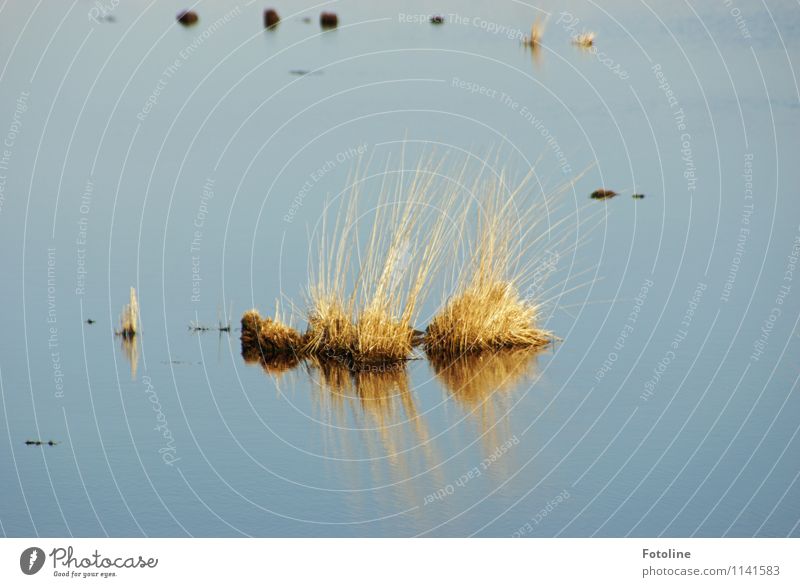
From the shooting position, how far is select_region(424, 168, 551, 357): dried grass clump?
21.6ft

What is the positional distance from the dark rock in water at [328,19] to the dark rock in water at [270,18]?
43cm

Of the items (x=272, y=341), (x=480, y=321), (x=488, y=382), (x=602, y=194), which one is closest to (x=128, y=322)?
(x=272, y=341)

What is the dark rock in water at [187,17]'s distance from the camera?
1240 centimetres

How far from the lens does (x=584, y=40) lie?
41.6ft

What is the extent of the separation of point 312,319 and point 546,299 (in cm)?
121

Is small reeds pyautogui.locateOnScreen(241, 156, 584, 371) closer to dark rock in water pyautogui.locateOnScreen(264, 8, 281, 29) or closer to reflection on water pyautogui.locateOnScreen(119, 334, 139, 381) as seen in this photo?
reflection on water pyautogui.locateOnScreen(119, 334, 139, 381)

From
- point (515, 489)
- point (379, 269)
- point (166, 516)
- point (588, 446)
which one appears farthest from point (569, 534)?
point (379, 269)

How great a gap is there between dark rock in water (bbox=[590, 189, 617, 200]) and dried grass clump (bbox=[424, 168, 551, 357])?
7.25 feet

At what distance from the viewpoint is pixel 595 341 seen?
674 centimetres

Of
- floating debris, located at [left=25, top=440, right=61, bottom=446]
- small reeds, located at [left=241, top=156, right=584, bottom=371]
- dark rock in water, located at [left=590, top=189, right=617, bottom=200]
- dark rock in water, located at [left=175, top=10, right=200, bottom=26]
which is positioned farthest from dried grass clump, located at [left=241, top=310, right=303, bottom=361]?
dark rock in water, located at [left=175, top=10, right=200, bottom=26]

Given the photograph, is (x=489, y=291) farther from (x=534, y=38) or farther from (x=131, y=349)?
(x=534, y=38)

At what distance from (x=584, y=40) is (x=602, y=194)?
4.18m

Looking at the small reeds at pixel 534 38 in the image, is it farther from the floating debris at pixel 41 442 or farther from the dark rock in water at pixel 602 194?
the floating debris at pixel 41 442

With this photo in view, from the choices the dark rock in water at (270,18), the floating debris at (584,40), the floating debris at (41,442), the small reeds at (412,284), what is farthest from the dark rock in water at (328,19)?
the floating debris at (41,442)
